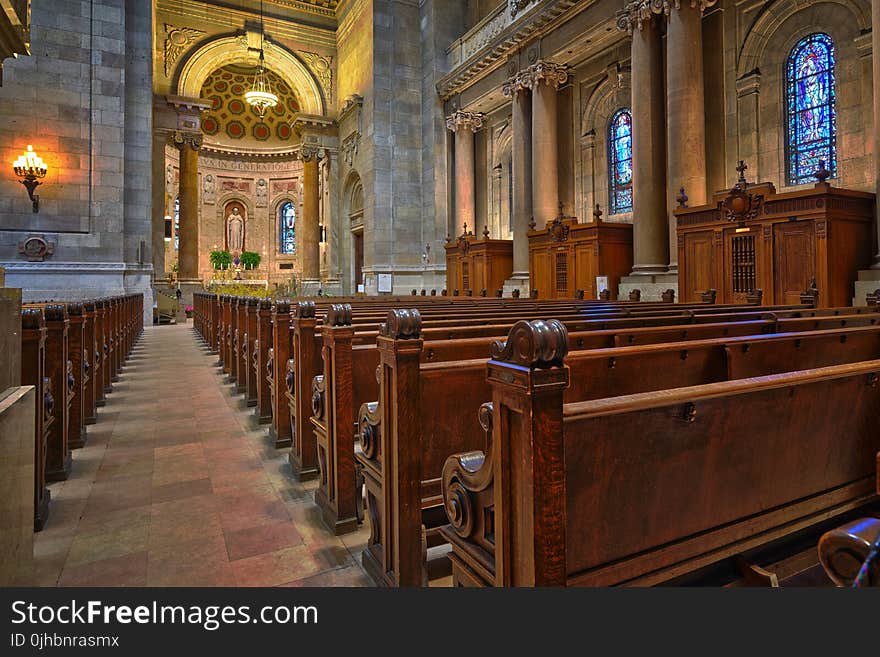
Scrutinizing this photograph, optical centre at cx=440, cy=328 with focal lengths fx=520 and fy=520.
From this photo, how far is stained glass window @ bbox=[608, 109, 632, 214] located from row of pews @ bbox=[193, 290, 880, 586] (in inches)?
408

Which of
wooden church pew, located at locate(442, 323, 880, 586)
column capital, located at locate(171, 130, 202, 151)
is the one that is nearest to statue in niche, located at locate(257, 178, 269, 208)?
column capital, located at locate(171, 130, 202, 151)

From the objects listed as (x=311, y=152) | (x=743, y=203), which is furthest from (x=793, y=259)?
(x=311, y=152)

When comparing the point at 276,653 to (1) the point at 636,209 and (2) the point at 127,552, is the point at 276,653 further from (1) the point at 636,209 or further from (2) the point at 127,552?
(1) the point at 636,209

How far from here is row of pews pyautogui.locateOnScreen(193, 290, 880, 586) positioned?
1140 millimetres

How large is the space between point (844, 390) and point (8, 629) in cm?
245

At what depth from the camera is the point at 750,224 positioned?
7.88 metres

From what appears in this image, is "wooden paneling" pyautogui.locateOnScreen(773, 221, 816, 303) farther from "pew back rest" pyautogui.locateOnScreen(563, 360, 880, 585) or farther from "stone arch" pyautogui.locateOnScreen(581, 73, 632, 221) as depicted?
"pew back rest" pyautogui.locateOnScreen(563, 360, 880, 585)

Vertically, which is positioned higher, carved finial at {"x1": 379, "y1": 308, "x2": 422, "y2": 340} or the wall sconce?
the wall sconce

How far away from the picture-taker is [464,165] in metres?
16.4

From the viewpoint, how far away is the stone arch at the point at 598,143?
41.3 feet

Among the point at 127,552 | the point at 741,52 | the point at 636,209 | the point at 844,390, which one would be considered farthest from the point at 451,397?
the point at 741,52

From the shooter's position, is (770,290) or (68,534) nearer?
(68,534)

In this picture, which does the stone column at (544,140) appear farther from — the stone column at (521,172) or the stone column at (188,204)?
the stone column at (188,204)

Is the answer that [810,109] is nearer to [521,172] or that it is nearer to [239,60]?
[521,172]
